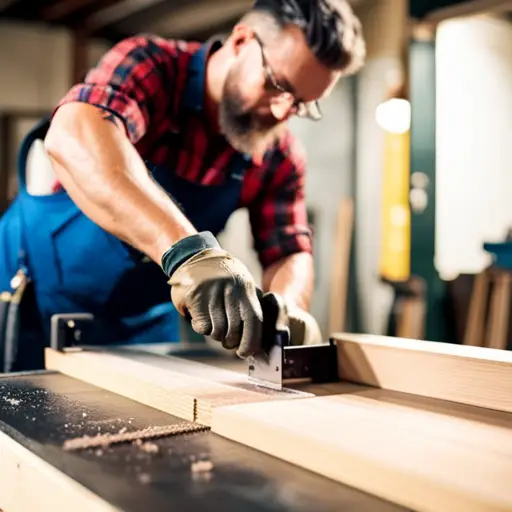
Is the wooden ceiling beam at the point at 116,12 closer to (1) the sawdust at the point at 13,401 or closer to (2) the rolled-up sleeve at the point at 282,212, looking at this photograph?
(2) the rolled-up sleeve at the point at 282,212

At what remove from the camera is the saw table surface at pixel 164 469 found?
74 cm

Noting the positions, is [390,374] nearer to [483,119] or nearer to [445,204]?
[445,204]

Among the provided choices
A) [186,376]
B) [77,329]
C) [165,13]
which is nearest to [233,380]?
[186,376]

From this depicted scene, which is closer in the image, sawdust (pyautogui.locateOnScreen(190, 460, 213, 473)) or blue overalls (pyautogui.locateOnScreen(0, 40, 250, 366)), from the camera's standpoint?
sawdust (pyautogui.locateOnScreen(190, 460, 213, 473))

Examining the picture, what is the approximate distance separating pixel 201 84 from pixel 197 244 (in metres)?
0.66

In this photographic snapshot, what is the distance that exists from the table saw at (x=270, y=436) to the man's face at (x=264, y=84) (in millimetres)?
630

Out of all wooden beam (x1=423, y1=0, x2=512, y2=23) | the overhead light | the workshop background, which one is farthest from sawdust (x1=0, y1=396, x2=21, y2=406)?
the overhead light

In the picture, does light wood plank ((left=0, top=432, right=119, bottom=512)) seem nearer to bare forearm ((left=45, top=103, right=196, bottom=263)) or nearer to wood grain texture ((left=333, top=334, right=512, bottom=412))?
bare forearm ((left=45, top=103, right=196, bottom=263))

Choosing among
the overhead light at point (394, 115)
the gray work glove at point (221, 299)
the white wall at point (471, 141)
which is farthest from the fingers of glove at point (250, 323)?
the overhead light at point (394, 115)

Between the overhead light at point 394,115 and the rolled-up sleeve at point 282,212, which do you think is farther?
the overhead light at point 394,115

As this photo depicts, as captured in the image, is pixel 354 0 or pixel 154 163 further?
pixel 354 0

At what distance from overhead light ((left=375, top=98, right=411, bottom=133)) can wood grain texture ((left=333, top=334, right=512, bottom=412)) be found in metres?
3.33

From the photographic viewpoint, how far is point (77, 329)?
1630 millimetres

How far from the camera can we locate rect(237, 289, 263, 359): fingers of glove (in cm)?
118
